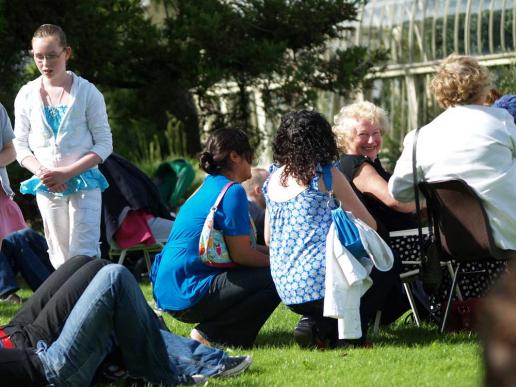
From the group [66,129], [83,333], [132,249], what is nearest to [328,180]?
[66,129]

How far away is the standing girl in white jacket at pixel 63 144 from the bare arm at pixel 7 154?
0.15m

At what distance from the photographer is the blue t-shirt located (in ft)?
18.3

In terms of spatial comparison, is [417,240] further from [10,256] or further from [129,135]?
[129,135]

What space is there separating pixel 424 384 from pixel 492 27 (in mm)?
16893

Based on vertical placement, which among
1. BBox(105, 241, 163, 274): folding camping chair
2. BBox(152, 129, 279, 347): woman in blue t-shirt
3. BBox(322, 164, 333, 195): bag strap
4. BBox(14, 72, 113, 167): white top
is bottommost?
BBox(105, 241, 163, 274): folding camping chair

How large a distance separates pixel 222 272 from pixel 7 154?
1.79 meters

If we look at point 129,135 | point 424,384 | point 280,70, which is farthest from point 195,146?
point 424,384

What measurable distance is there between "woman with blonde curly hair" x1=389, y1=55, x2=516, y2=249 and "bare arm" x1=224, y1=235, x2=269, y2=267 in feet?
2.77

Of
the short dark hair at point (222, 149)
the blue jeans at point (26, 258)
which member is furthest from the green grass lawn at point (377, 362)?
the blue jeans at point (26, 258)

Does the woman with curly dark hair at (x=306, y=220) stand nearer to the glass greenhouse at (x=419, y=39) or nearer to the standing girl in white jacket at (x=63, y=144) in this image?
the standing girl in white jacket at (x=63, y=144)

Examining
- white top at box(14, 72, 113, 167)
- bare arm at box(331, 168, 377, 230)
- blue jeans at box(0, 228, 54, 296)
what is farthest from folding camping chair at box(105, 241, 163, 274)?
bare arm at box(331, 168, 377, 230)

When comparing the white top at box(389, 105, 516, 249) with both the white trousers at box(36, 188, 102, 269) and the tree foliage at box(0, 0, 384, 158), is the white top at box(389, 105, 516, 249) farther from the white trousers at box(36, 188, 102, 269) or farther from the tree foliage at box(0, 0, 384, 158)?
the tree foliage at box(0, 0, 384, 158)

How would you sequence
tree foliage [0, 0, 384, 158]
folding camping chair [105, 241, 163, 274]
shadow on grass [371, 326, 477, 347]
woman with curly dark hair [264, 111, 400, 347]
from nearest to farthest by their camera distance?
woman with curly dark hair [264, 111, 400, 347] → shadow on grass [371, 326, 477, 347] → folding camping chair [105, 241, 163, 274] → tree foliage [0, 0, 384, 158]

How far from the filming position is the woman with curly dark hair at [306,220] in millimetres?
5328
